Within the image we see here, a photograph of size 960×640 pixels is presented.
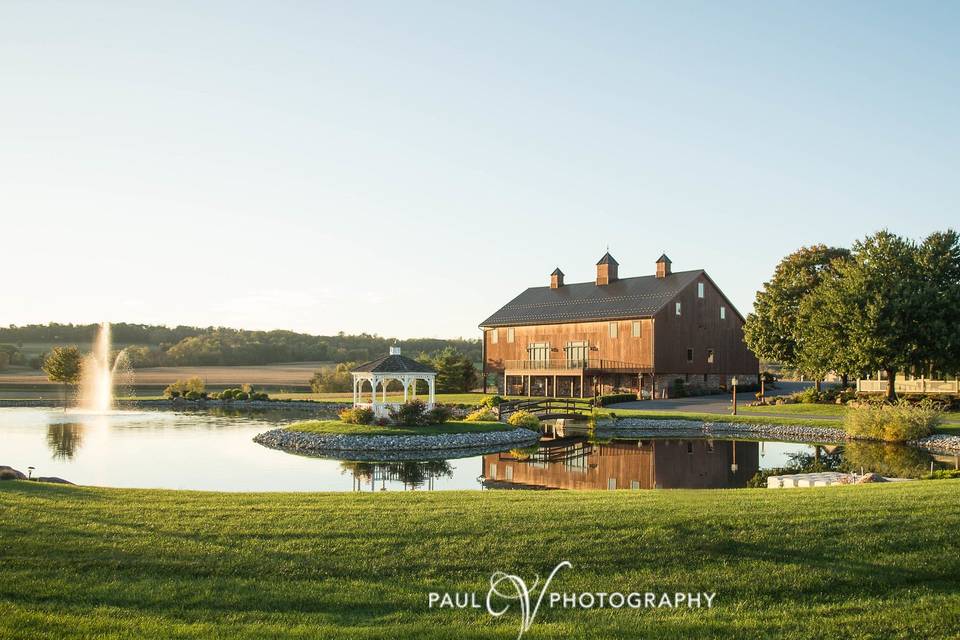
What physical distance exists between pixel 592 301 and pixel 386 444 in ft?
85.1

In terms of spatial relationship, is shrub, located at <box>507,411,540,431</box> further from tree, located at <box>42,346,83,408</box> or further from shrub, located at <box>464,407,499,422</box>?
tree, located at <box>42,346,83,408</box>

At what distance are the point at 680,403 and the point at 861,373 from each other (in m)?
8.55

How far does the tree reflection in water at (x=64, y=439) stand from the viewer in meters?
22.1

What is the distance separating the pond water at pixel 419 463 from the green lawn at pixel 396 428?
2065 millimetres

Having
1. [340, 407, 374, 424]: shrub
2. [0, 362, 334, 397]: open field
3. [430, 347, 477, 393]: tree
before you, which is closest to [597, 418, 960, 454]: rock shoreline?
[340, 407, 374, 424]: shrub

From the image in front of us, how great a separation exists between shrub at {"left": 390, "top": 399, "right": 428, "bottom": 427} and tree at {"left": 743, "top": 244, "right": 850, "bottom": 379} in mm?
21904

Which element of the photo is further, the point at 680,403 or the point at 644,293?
the point at 644,293

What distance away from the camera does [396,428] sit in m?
26.8

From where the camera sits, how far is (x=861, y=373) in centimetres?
3322

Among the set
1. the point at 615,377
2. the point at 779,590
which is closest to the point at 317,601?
the point at 779,590

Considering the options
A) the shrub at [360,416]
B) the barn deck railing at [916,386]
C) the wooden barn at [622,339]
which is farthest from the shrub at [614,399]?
the shrub at [360,416]

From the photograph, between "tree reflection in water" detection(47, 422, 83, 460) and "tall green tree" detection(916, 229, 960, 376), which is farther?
"tall green tree" detection(916, 229, 960, 376)

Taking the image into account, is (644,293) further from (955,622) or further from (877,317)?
(955,622)

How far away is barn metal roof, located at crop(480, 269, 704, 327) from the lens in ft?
148
